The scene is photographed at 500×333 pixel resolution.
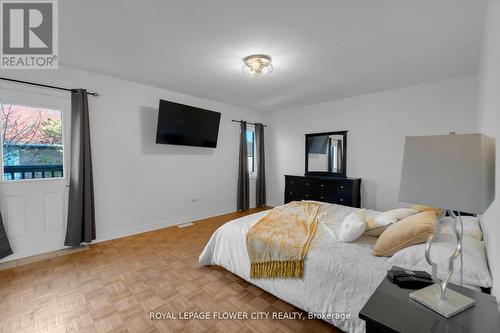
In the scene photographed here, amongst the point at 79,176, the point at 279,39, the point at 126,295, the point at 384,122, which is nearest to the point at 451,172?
the point at 279,39

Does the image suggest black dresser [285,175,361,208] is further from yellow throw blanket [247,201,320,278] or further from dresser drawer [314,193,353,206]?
yellow throw blanket [247,201,320,278]

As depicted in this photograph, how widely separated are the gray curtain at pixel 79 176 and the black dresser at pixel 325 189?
3.62 m

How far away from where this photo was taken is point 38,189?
9.61 feet

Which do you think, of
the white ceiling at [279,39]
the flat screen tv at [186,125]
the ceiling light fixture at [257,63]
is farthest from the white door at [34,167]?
the ceiling light fixture at [257,63]

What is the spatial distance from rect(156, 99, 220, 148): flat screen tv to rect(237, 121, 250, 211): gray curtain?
792 mm

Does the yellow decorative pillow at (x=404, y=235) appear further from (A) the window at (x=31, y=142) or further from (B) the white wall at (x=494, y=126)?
(A) the window at (x=31, y=142)

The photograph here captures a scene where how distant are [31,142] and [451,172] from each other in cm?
410

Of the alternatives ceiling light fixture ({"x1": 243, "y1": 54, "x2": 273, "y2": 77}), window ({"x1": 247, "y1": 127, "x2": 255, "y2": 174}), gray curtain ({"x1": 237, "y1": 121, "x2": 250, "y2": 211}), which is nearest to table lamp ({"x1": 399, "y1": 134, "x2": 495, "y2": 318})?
ceiling light fixture ({"x1": 243, "y1": 54, "x2": 273, "y2": 77})

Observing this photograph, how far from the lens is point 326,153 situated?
4.77 m

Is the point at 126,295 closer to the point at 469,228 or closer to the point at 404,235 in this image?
the point at 404,235

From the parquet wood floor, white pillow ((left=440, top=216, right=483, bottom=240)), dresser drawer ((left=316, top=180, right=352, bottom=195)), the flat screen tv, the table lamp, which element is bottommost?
the parquet wood floor

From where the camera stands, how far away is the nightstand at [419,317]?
2.77ft

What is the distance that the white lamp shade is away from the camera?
820 mm

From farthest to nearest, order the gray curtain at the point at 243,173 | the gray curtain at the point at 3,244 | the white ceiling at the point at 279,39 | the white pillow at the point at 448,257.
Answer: the gray curtain at the point at 243,173 → the gray curtain at the point at 3,244 → the white ceiling at the point at 279,39 → the white pillow at the point at 448,257
